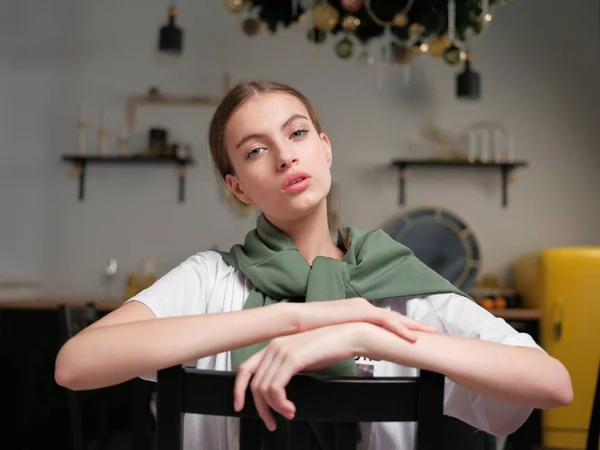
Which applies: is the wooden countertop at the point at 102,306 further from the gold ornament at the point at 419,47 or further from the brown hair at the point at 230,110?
the brown hair at the point at 230,110

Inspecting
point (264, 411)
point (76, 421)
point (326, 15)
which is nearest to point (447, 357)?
point (264, 411)

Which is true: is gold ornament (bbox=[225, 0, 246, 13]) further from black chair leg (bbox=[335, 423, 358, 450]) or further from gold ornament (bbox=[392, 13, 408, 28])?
black chair leg (bbox=[335, 423, 358, 450])

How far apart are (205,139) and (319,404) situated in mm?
3664

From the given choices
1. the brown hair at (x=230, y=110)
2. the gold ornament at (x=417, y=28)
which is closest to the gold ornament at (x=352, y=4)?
the gold ornament at (x=417, y=28)

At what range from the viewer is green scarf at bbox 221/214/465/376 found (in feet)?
4.15

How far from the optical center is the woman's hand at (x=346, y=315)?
3.25 feet

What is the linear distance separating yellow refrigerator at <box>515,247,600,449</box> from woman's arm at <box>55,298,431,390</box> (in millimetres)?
2881

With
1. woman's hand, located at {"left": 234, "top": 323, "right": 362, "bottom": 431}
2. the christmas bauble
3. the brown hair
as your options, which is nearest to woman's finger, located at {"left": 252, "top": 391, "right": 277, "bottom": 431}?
woman's hand, located at {"left": 234, "top": 323, "right": 362, "bottom": 431}

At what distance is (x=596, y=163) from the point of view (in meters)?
4.41

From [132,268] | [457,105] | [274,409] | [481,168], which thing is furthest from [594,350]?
[274,409]

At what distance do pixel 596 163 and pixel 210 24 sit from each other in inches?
Result: 97.8

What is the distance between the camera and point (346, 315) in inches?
39.8

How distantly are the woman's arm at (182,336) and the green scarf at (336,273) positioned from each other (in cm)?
20

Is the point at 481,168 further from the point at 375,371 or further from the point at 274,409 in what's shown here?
the point at 274,409
